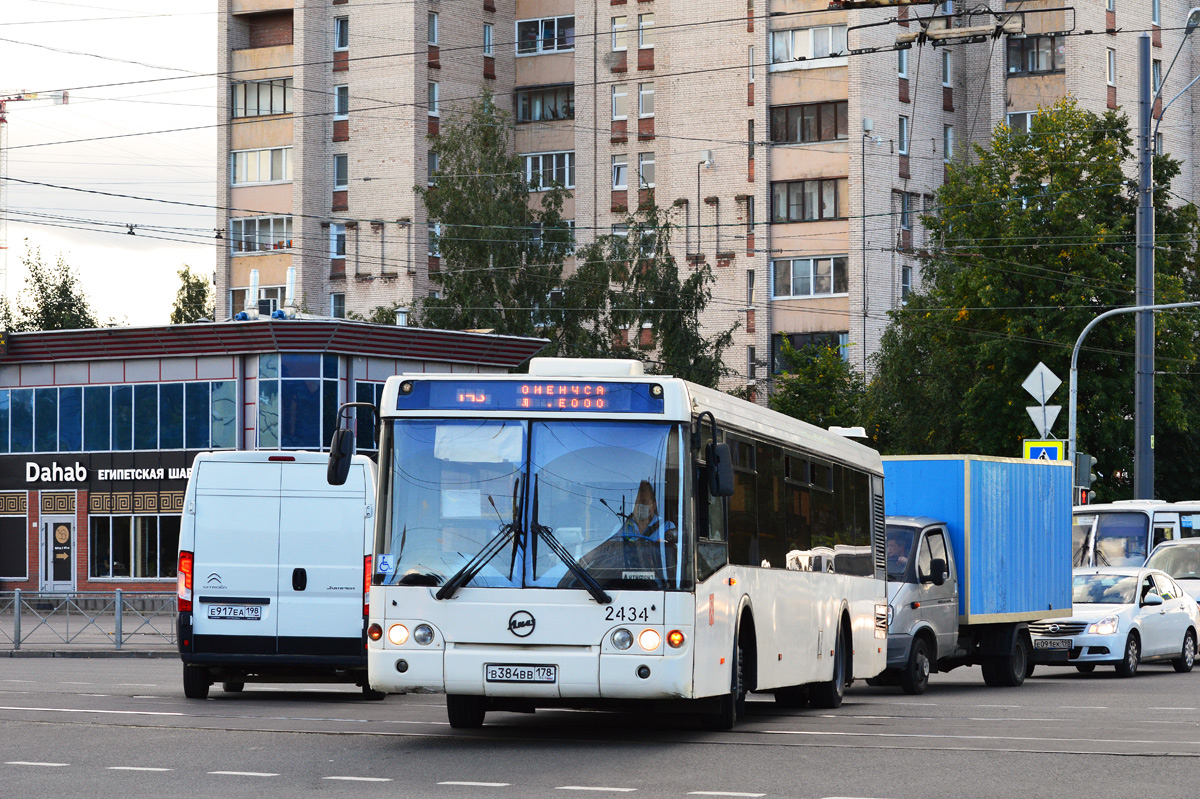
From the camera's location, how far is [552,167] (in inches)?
2913

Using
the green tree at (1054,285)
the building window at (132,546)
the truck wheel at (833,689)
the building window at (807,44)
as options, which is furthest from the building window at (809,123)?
the truck wheel at (833,689)

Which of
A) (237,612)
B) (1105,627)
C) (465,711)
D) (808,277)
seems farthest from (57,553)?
(465,711)

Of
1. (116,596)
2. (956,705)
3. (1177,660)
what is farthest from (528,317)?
(956,705)

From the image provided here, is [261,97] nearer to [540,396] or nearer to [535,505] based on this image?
[540,396]

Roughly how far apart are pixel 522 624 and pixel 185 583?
20.6 ft

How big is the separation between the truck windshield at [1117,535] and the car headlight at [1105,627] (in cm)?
1206

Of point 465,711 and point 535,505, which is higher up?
point 535,505

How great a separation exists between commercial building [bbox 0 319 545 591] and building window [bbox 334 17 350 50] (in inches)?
910

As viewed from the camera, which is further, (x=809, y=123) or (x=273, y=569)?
(x=809, y=123)

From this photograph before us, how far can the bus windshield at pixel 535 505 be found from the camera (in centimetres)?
1309

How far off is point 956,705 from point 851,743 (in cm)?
509

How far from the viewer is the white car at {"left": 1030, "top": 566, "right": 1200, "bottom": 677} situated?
24.9 m

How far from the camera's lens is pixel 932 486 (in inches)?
866

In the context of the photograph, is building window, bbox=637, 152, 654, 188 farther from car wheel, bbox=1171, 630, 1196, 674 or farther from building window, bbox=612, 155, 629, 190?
car wheel, bbox=1171, 630, 1196, 674
